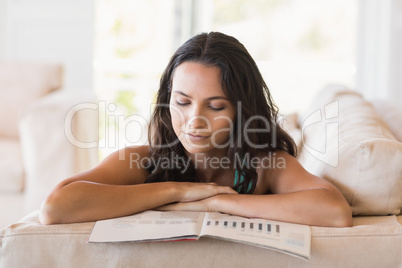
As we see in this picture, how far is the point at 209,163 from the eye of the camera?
1597 millimetres

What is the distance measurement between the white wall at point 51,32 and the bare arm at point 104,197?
3162 millimetres

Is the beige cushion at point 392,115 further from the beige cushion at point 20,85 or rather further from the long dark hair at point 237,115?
the beige cushion at point 20,85

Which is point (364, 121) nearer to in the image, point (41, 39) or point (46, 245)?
point (46, 245)

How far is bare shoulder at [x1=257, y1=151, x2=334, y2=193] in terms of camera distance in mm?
1351

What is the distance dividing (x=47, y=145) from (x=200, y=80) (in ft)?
5.34

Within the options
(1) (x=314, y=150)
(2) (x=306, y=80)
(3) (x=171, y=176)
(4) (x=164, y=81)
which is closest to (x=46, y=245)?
(3) (x=171, y=176)

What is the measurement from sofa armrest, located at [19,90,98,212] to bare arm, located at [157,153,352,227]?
5.34 feet

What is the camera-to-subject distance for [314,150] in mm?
1708

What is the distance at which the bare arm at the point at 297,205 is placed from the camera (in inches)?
48.6

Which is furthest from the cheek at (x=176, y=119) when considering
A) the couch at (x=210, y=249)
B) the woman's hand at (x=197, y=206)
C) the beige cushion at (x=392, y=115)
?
the beige cushion at (x=392, y=115)

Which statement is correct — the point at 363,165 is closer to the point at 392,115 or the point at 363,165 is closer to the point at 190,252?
the point at 190,252

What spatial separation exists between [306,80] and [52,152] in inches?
103

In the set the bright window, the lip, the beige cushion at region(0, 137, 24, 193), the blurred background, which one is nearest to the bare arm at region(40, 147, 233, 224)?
the lip

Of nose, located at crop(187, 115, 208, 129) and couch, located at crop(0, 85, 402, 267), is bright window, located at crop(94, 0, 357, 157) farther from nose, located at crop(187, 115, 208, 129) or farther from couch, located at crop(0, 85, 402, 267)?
couch, located at crop(0, 85, 402, 267)
